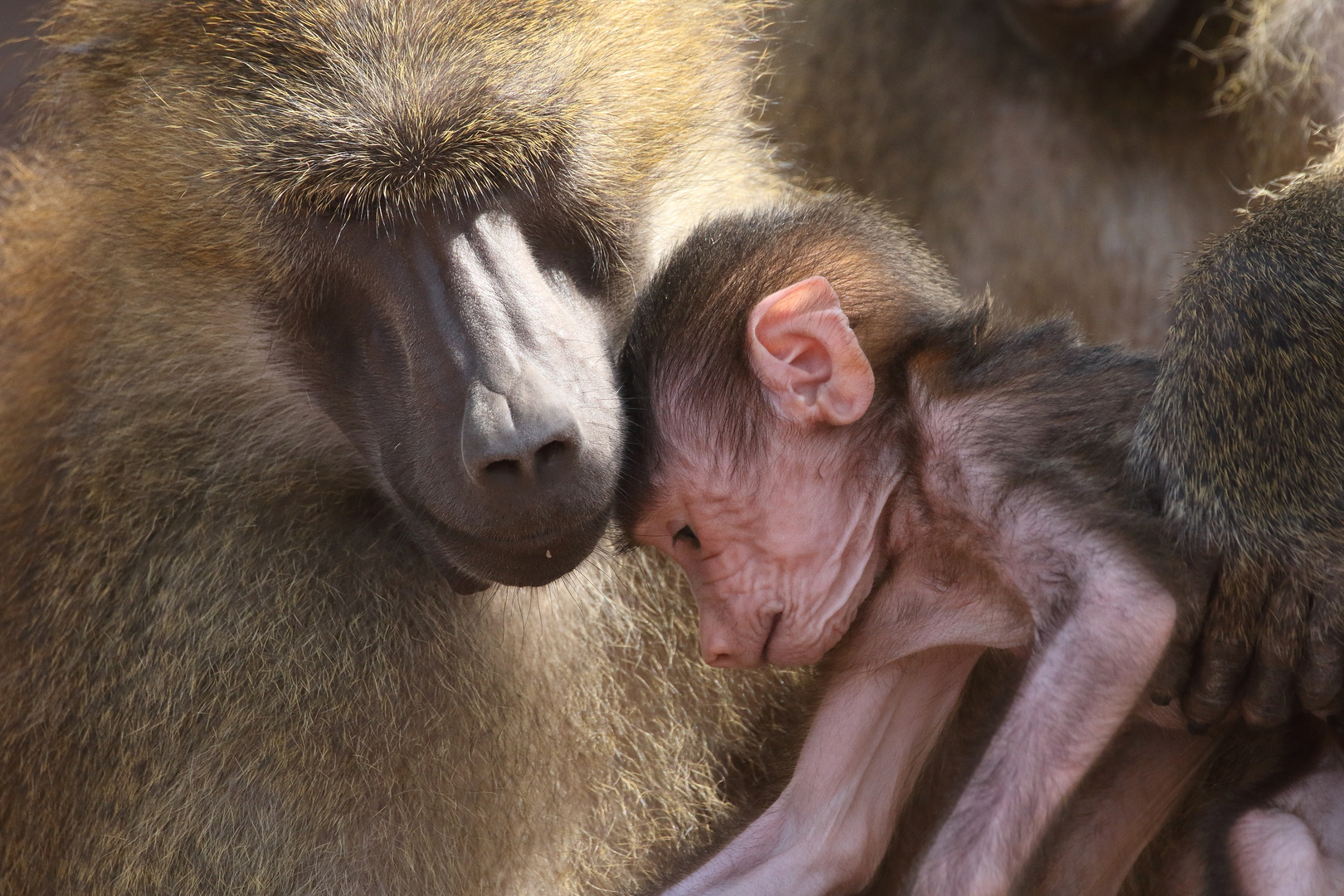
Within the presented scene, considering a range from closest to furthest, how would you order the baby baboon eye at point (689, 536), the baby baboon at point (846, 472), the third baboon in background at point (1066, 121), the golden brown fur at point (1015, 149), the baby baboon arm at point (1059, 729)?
the baby baboon arm at point (1059, 729) → the baby baboon at point (846, 472) → the baby baboon eye at point (689, 536) → the third baboon in background at point (1066, 121) → the golden brown fur at point (1015, 149)

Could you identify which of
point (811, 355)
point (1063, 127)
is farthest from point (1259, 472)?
point (1063, 127)

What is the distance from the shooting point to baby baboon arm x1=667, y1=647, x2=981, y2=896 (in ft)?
6.72

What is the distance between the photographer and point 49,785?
208 centimetres

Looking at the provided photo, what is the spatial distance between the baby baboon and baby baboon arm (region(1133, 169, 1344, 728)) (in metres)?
0.07

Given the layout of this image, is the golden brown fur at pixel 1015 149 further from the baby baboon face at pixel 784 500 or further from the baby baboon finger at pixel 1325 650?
the baby baboon finger at pixel 1325 650

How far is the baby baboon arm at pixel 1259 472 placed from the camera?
73.4 inches

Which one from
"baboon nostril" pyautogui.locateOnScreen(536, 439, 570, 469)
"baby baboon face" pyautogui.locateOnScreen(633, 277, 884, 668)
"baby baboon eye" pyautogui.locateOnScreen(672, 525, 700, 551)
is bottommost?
"baby baboon eye" pyautogui.locateOnScreen(672, 525, 700, 551)

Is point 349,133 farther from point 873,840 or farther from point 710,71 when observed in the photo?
point 873,840

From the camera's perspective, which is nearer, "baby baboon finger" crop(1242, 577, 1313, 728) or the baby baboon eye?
"baby baboon finger" crop(1242, 577, 1313, 728)

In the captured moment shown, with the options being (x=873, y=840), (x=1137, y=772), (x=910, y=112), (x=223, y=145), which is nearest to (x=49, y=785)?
(x=223, y=145)

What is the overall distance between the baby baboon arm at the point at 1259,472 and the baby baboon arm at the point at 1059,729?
0.13 m

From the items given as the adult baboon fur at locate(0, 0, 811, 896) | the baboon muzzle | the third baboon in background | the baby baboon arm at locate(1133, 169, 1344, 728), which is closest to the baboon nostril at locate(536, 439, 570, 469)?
the baboon muzzle

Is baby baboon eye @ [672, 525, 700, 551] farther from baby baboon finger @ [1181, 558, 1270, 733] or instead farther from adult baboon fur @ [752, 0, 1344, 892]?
adult baboon fur @ [752, 0, 1344, 892]

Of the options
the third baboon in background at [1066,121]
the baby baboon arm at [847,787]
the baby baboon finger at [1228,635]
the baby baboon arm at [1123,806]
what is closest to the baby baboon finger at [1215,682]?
the baby baboon finger at [1228,635]
